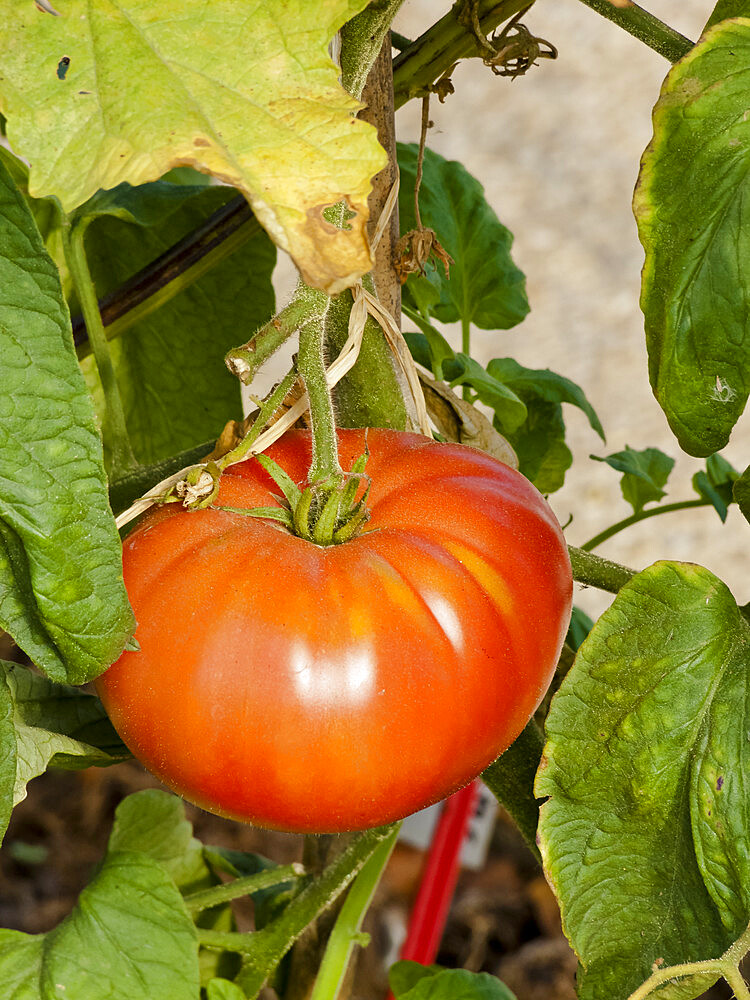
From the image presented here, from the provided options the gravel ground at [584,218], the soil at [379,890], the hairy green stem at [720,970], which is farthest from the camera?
the gravel ground at [584,218]

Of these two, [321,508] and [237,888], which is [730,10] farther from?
[237,888]

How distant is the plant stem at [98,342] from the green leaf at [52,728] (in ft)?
0.31

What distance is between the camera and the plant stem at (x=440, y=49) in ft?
1.28

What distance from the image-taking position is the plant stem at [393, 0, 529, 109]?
15.4 inches

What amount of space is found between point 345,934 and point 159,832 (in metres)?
0.10

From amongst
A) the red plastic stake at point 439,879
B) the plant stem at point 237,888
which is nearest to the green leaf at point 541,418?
the plant stem at point 237,888

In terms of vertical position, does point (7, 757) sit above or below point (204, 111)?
below

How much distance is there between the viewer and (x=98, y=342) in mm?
450

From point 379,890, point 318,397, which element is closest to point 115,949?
point 318,397

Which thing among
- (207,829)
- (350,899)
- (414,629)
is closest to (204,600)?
(414,629)

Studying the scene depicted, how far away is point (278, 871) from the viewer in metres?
0.48

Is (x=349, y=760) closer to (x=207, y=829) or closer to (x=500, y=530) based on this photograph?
(x=500, y=530)

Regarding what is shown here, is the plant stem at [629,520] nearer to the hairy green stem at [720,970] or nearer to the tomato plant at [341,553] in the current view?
the tomato plant at [341,553]

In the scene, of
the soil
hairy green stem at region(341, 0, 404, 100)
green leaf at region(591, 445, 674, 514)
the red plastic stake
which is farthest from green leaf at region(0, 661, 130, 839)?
the soil
